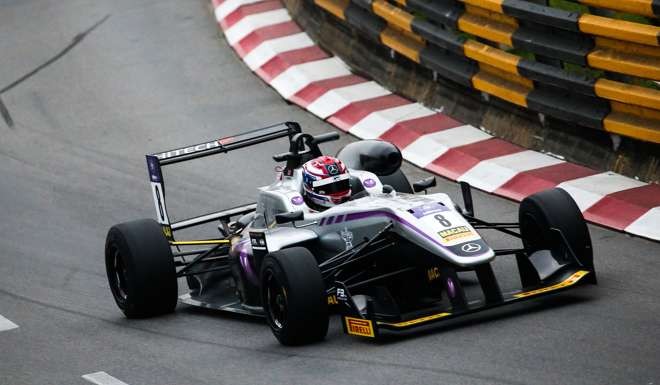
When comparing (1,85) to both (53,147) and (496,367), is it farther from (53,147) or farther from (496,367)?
(496,367)

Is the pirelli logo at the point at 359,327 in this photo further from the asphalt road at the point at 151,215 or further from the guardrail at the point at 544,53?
the guardrail at the point at 544,53

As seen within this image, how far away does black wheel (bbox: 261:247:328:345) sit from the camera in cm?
870

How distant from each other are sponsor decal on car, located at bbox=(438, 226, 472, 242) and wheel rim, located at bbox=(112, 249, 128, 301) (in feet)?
9.40

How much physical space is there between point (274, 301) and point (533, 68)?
4522 mm

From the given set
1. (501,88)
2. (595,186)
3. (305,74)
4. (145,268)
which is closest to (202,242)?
(145,268)

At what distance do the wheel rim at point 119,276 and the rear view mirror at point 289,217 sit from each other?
59.0 inches

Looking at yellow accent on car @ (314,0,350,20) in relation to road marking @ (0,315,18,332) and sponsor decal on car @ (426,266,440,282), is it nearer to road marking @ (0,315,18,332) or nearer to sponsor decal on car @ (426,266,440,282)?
road marking @ (0,315,18,332)

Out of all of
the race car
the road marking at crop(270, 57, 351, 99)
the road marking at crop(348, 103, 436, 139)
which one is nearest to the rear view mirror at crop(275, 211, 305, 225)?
the race car

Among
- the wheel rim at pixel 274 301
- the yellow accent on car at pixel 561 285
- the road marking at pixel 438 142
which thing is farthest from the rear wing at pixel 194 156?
the yellow accent on car at pixel 561 285

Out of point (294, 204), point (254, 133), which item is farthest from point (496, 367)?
point (254, 133)

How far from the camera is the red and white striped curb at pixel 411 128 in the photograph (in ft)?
36.7

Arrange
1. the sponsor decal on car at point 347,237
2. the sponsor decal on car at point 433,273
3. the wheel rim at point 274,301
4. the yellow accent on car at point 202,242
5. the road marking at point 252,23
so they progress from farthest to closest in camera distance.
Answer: the road marking at point 252,23, the yellow accent on car at point 202,242, the sponsor decal on car at point 347,237, the sponsor decal on car at point 433,273, the wheel rim at point 274,301

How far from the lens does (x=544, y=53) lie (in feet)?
40.3

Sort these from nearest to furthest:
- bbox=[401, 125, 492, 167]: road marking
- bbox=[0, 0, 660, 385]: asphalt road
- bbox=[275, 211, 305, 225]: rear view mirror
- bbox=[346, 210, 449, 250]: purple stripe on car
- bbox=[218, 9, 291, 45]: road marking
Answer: bbox=[0, 0, 660, 385]: asphalt road → bbox=[346, 210, 449, 250]: purple stripe on car → bbox=[275, 211, 305, 225]: rear view mirror → bbox=[401, 125, 492, 167]: road marking → bbox=[218, 9, 291, 45]: road marking
